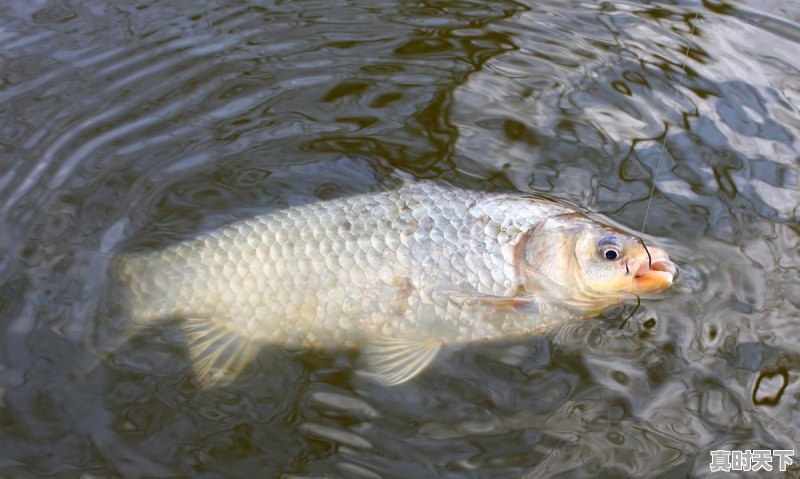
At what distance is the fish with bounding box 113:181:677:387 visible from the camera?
140 inches

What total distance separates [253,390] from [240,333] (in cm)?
24

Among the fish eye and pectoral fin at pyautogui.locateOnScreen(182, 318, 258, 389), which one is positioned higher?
the fish eye

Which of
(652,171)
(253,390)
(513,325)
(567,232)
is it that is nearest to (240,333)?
(253,390)

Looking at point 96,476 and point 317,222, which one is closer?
point 96,476

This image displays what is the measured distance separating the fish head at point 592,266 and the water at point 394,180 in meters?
0.14

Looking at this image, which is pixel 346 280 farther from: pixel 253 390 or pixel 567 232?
pixel 567 232

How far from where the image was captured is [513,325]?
366cm

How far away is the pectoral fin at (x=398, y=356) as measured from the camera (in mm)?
3520

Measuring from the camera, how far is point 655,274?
3.71 metres

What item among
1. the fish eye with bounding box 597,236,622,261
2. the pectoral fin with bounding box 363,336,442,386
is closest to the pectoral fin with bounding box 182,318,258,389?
the pectoral fin with bounding box 363,336,442,386

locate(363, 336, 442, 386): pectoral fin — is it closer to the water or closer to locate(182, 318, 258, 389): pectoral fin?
the water

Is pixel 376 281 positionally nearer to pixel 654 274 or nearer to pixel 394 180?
pixel 394 180

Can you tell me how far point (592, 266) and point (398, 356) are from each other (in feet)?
3.01

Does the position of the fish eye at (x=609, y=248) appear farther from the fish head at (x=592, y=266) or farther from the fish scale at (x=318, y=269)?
the fish scale at (x=318, y=269)
